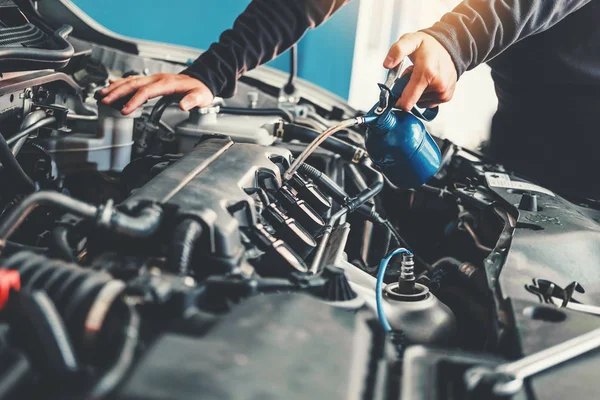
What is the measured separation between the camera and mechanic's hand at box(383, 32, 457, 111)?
1052 mm

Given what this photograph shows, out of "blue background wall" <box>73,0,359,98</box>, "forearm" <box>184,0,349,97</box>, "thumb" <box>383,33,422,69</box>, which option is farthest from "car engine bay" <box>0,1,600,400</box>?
"blue background wall" <box>73,0,359,98</box>

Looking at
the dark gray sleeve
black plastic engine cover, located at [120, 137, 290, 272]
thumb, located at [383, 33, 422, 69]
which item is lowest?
black plastic engine cover, located at [120, 137, 290, 272]

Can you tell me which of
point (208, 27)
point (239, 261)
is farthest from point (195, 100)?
point (208, 27)

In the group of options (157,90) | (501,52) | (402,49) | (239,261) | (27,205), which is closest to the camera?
(27,205)

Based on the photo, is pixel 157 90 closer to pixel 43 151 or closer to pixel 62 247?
pixel 43 151

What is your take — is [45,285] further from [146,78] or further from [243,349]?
[146,78]

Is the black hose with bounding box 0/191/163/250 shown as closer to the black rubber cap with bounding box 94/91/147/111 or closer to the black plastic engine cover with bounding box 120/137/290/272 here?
the black plastic engine cover with bounding box 120/137/290/272

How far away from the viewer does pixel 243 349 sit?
493 mm

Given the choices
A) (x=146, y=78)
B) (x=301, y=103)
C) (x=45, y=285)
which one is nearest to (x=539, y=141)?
(x=301, y=103)

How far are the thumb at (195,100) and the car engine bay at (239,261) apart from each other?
0.03 metres

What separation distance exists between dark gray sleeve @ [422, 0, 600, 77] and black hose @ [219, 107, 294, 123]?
481mm

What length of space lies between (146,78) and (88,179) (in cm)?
27

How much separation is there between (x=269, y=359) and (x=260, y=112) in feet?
3.51

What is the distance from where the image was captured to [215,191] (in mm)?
795
